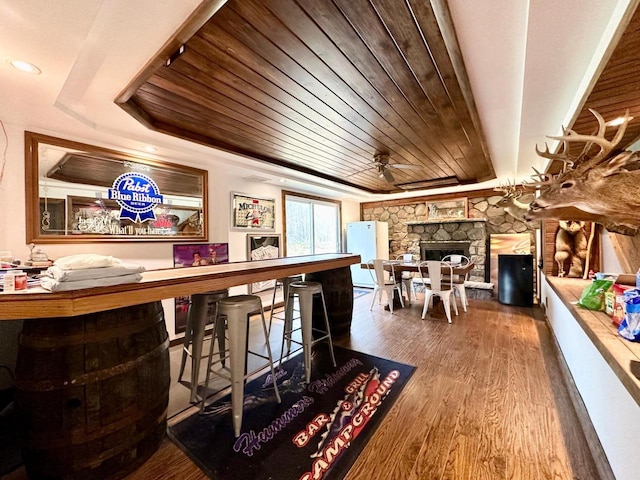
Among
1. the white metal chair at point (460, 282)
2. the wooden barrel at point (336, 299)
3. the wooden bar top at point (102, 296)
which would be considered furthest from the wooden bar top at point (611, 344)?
the white metal chair at point (460, 282)

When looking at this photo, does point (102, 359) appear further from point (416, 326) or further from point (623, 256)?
point (623, 256)

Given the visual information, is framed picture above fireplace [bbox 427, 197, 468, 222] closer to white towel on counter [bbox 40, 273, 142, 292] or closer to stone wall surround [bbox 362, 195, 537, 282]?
stone wall surround [bbox 362, 195, 537, 282]

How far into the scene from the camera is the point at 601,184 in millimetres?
1388

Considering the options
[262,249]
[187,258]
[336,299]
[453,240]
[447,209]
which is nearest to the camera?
[336,299]

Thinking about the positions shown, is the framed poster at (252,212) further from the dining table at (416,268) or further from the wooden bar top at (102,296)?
the wooden bar top at (102,296)

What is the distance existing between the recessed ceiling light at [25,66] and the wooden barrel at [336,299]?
8.79 ft

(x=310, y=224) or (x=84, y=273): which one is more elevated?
(x=310, y=224)

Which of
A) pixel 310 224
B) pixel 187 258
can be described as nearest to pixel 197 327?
pixel 187 258

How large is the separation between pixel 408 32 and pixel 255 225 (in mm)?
3409

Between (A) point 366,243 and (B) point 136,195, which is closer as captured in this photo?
(B) point 136,195

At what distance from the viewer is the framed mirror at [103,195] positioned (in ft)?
7.38

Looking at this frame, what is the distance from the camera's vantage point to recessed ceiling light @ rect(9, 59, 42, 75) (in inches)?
54.7

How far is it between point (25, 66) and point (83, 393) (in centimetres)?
179

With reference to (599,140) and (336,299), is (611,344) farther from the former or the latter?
(336,299)
